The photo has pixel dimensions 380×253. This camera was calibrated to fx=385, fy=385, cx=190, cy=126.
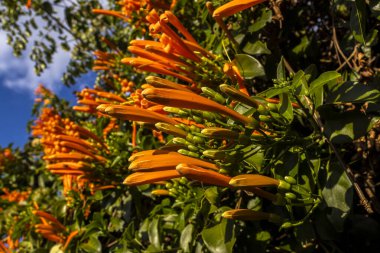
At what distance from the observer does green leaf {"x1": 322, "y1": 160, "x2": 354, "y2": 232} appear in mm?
1273

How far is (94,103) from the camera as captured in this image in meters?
2.26

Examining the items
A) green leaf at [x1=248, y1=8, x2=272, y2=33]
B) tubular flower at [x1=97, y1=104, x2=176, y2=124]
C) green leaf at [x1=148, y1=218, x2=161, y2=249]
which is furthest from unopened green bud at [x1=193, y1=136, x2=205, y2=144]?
green leaf at [x1=148, y1=218, x2=161, y2=249]

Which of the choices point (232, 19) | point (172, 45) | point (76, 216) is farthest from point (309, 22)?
point (76, 216)

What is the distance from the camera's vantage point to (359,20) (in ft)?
4.24

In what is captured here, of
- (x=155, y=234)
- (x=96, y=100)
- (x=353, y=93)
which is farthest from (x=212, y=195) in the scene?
(x=96, y=100)

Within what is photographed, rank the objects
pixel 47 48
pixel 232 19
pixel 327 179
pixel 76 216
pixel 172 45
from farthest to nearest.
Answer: pixel 47 48, pixel 76 216, pixel 232 19, pixel 172 45, pixel 327 179

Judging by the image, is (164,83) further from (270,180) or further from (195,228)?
(195,228)

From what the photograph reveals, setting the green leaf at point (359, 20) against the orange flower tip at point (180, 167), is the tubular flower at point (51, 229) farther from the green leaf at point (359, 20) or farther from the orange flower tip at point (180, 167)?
the green leaf at point (359, 20)

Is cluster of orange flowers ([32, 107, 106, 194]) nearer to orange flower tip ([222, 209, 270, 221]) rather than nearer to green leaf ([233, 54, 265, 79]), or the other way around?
green leaf ([233, 54, 265, 79])

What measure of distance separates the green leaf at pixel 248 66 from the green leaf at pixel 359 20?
0.40m

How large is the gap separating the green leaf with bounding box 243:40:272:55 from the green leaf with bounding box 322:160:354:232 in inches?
28.7

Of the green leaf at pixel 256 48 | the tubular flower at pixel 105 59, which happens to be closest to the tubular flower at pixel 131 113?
the green leaf at pixel 256 48

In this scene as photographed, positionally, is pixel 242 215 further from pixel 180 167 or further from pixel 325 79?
pixel 325 79

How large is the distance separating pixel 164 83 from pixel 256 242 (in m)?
1.05
